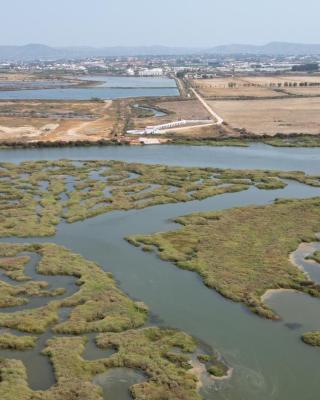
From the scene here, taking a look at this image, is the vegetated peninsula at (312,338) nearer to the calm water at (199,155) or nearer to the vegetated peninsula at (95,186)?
the vegetated peninsula at (95,186)

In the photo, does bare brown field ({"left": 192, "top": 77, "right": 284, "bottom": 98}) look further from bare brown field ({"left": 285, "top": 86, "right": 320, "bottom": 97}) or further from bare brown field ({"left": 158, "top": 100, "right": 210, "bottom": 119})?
bare brown field ({"left": 158, "top": 100, "right": 210, "bottom": 119})

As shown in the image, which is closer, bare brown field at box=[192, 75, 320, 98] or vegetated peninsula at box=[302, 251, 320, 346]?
vegetated peninsula at box=[302, 251, 320, 346]

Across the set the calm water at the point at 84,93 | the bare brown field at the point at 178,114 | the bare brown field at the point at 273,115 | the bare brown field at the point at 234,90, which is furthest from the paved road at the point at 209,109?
the calm water at the point at 84,93

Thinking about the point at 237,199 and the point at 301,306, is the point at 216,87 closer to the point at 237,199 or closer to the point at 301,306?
the point at 237,199

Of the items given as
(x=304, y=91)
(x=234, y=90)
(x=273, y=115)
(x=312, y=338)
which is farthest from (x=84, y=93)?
(x=312, y=338)

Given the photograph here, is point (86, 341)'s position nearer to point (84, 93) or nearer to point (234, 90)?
point (234, 90)

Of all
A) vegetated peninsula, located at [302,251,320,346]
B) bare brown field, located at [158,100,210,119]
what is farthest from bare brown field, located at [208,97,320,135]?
vegetated peninsula, located at [302,251,320,346]

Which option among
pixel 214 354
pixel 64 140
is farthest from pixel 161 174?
pixel 214 354
